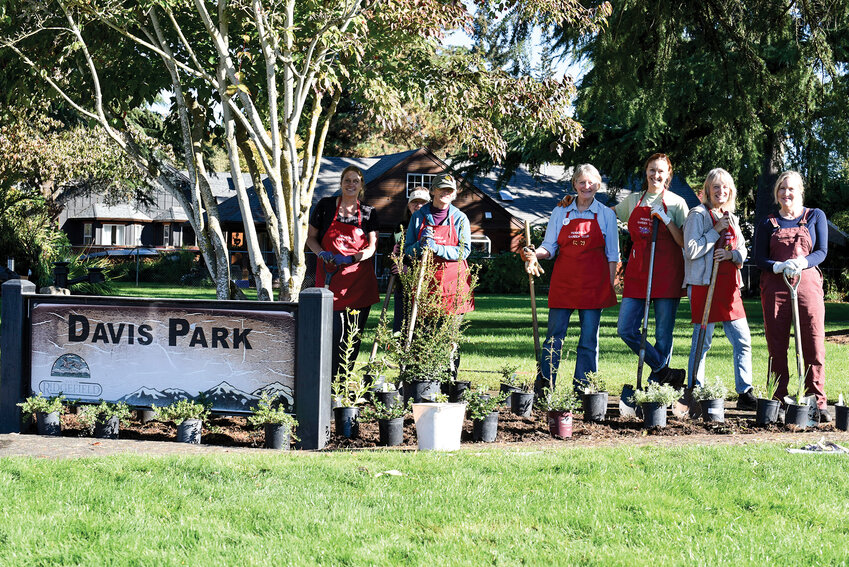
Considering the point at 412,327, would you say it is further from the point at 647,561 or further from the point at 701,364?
the point at 647,561

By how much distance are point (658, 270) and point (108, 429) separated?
4234mm

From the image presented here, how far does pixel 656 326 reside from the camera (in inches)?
288

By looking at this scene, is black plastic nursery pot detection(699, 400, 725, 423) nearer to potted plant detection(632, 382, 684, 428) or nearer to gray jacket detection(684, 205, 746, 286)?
potted plant detection(632, 382, 684, 428)

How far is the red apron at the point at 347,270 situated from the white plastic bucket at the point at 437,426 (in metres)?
2.11

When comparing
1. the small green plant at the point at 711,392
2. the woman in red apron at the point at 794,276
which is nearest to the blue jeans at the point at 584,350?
the small green plant at the point at 711,392

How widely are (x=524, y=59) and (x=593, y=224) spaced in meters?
7.66

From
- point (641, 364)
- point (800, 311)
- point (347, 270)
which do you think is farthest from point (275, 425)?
point (800, 311)

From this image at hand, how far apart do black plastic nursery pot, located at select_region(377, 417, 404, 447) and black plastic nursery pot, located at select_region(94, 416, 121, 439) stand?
5.72 feet

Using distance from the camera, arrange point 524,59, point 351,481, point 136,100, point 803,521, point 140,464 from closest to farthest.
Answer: point 803,521 → point 351,481 → point 140,464 → point 136,100 → point 524,59

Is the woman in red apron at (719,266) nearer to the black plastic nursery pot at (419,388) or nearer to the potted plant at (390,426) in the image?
the black plastic nursery pot at (419,388)

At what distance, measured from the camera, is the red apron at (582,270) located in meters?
7.20

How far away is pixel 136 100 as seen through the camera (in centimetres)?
876

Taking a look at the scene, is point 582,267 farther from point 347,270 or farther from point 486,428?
point 347,270

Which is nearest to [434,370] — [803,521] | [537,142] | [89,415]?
[89,415]
